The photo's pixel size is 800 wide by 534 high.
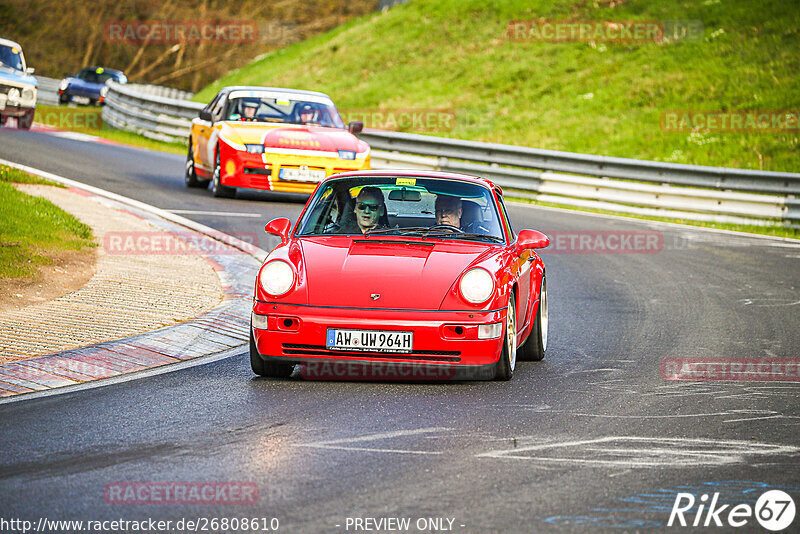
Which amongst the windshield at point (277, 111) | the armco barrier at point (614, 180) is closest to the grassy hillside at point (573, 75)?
the armco barrier at point (614, 180)

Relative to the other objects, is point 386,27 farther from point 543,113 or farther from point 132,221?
point 132,221

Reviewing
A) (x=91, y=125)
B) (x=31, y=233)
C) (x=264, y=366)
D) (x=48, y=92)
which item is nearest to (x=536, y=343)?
A: (x=264, y=366)

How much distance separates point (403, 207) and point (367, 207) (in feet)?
0.99

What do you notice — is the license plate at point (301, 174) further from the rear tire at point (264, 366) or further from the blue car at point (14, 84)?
the blue car at point (14, 84)

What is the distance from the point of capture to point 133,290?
1049 cm

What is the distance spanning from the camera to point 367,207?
8.62m

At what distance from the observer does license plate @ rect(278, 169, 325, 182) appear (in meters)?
17.1

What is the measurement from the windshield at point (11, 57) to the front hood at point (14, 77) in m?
0.20

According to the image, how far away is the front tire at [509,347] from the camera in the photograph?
769 centimetres

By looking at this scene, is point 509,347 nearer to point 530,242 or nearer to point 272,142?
point 530,242

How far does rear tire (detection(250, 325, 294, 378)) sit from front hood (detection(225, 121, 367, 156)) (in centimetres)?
973

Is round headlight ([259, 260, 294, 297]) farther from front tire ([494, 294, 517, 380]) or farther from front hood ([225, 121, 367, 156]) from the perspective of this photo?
front hood ([225, 121, 367, 156])

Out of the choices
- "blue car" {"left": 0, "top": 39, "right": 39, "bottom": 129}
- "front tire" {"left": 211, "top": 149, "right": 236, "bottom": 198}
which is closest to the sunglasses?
"front tire" {"left": 211, "top": 149, "right": 236, "bottom": 198}

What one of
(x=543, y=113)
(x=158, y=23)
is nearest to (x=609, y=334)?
(x=543, y=113)
